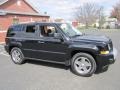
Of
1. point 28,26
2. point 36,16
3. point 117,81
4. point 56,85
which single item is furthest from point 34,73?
point 36,16

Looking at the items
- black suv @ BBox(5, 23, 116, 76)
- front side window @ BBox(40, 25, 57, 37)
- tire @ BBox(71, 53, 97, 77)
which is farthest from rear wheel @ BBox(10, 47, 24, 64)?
tire @ BBox(71, 53, 97, 77)

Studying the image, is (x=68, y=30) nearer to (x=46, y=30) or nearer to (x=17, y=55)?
(x=46, y=30)

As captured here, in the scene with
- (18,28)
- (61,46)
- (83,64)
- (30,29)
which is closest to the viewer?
(83,64)

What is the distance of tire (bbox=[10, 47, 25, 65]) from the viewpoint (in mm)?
8692

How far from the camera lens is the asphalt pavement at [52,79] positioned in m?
5.83

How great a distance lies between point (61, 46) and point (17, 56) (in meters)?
2.65

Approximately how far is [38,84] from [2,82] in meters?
1.23

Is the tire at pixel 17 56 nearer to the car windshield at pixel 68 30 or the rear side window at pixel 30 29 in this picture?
the rear side window at pixel 30 29

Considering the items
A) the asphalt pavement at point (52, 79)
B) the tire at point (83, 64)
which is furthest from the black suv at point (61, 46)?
the asphalt pavement at point (52, 79)

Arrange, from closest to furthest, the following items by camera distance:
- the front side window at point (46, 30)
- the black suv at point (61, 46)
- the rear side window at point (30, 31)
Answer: the black suv at point (61, 46)
the front side window at point (46, 30)
the rear side window at point (30, 31)

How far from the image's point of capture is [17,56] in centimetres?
890

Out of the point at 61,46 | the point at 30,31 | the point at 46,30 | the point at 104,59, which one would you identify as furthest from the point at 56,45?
the point at 104,59

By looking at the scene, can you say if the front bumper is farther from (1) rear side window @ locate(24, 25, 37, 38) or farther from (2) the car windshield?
(1) rear side window @ locate(24, 25, 37, 38)

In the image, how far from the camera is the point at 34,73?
7289mm
